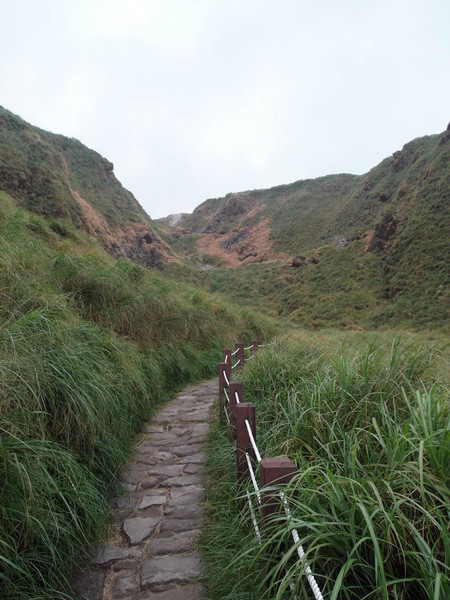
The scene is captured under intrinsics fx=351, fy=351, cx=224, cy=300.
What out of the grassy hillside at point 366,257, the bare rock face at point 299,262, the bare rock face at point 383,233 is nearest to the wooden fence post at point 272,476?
the grassy hillside at point 366,257

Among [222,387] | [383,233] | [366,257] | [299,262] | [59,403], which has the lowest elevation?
[222,387]

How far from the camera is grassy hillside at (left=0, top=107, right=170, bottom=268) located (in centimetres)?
1853

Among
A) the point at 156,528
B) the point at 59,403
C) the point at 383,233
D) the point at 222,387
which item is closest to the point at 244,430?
the point at 156,528

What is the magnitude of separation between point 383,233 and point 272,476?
31.5m

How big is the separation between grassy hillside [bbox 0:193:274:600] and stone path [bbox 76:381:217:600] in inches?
6.9

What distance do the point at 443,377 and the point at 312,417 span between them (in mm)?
1377

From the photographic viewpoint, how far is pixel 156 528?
2.53 metres

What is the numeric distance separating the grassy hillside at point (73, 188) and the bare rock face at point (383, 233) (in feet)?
59.9

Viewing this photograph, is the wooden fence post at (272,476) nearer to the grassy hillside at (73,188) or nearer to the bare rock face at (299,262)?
the grassy hillside at (73,188)

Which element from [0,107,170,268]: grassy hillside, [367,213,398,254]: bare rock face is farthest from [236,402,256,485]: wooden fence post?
[367,213,398,254]: bare rock face

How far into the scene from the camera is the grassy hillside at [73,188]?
18.5 meters

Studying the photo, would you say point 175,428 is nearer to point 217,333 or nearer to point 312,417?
point 312,417

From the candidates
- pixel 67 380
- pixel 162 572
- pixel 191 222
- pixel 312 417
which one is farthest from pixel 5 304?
pixel 191 222

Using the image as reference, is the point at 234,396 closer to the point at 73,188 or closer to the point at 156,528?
the point at 156,528
